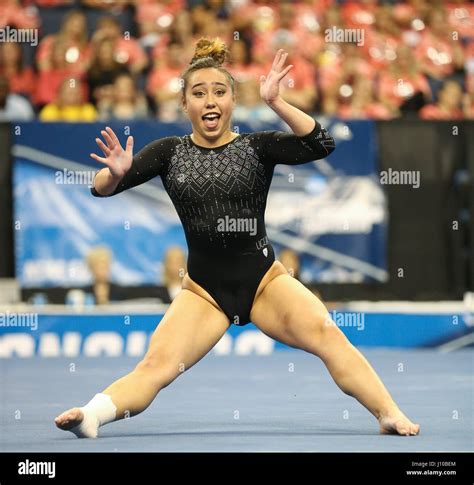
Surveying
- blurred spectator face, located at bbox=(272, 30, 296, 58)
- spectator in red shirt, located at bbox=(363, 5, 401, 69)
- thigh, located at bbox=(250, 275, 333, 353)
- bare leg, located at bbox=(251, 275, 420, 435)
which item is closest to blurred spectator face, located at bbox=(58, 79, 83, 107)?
blurred spectator face, located at bbox=(272, 30, 296, 58)

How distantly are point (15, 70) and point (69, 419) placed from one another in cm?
712

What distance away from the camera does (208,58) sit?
20.7 ft

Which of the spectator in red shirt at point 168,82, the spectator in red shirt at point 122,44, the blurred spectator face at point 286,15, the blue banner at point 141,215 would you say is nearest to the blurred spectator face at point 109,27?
the spectator in red shirt at point 122,44

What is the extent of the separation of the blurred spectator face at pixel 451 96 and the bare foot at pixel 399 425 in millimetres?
7212

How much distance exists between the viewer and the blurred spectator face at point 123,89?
1187 centimetres

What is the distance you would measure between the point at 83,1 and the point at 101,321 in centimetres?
432

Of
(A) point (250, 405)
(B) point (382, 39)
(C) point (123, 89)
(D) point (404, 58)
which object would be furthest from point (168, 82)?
(A) point (250, 405)

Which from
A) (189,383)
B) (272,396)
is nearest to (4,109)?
(189,383)

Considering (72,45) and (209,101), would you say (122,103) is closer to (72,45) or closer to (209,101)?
(72,45)

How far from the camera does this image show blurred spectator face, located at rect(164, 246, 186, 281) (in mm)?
11047

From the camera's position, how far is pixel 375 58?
13.7m

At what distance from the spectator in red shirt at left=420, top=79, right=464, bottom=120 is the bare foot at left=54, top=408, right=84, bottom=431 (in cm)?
768

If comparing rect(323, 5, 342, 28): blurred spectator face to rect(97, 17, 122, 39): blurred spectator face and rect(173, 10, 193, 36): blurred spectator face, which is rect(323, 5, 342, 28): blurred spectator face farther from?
rect(97, 17, 122, 39): blurred spectator face

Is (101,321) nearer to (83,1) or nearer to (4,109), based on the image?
(4,109)
